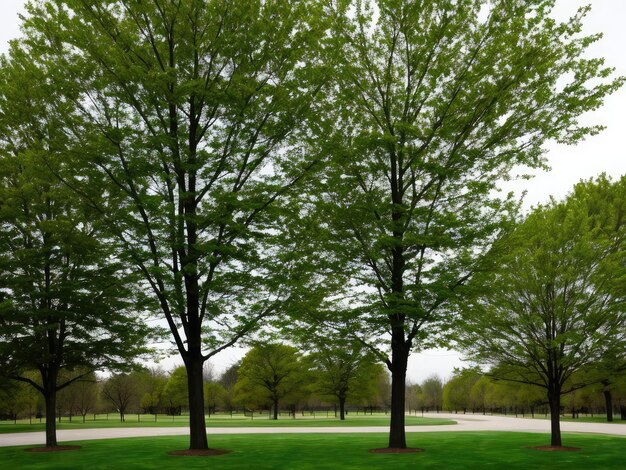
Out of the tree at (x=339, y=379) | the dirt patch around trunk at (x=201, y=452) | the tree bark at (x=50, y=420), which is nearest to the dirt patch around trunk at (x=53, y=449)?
the tree bark at (x=50, y=420)

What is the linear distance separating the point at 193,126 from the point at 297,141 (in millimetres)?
3778

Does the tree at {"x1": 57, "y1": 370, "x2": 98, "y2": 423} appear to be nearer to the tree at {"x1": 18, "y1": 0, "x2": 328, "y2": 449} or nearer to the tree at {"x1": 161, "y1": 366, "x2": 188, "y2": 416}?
the tree at {"x1": 161, "y1": 366, "x2": 188, "y2": 416}

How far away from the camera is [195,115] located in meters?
19.4

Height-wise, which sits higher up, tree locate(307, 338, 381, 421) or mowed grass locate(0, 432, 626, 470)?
mowed grass locate(0, 432, 626, 470)

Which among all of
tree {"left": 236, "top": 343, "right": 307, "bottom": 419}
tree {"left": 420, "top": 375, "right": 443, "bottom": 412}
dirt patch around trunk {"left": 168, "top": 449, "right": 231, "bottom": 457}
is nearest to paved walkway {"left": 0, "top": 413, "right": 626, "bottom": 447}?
dirt patch around trunk {"left": 168, "top": 449, "right": 231, "bottom": 457}

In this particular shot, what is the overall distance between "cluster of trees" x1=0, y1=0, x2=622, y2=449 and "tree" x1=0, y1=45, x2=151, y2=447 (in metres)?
1.72

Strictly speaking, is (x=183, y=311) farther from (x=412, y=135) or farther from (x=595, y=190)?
(x=595, y=190)

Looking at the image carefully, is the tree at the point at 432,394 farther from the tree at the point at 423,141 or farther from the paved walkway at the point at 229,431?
the tree at the point at 423,141

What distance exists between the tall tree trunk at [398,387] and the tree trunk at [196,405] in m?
6.59

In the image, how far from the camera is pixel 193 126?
19203mm

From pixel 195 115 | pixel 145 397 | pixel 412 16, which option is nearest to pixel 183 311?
pixel 195 115

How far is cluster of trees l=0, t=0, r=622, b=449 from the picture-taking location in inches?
685

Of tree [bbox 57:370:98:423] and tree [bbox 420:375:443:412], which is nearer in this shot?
tree [bbox 57:370:98:423]

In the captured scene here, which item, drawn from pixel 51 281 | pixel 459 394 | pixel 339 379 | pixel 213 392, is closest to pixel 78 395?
pixel 213 392
